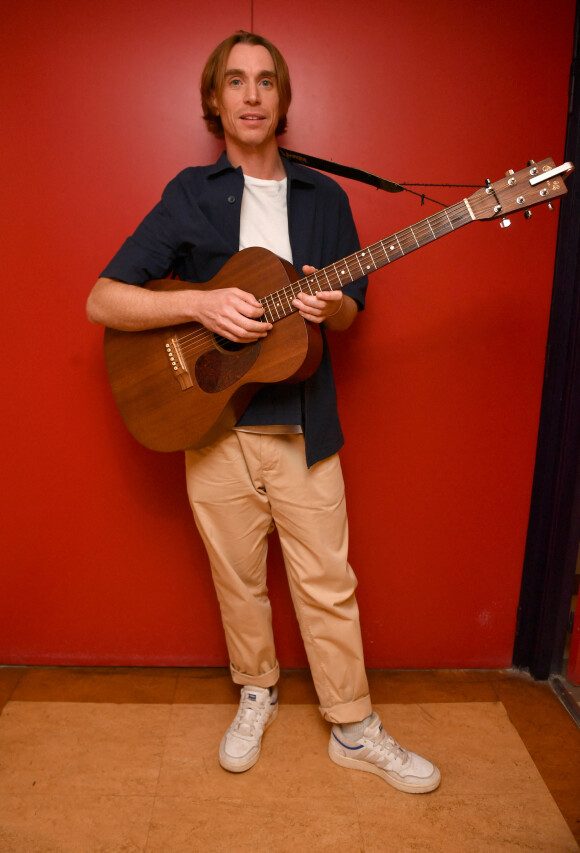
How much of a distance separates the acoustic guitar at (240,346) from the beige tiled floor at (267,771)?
0.86 m

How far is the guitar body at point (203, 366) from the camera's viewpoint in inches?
54.6

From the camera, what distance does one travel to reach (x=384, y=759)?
1.61m

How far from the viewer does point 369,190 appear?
1.72 meters

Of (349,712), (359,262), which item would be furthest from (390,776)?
(359,262)

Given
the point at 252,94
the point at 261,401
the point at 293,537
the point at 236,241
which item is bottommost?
the point at 293,537

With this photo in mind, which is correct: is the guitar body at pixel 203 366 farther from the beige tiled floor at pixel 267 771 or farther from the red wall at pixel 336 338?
the beige tiled floor at pixel 267 771

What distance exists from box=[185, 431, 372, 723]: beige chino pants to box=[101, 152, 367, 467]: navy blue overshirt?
85 mm

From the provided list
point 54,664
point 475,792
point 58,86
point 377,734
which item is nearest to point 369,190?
point 58,86

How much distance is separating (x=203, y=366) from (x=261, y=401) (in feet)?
0.54

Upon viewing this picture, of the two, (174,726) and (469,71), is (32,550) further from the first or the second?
(469,71)

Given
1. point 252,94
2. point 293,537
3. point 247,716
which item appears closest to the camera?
point 252,94

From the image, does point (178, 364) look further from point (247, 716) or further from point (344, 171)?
point (247, 716)

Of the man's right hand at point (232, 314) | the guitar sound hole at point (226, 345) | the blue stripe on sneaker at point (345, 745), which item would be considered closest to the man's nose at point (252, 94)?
the man's right hand at point (232, 314)

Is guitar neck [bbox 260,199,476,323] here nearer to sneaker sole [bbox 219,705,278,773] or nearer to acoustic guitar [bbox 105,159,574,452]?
acoustic guitar [bbox 105,159,574,452]
